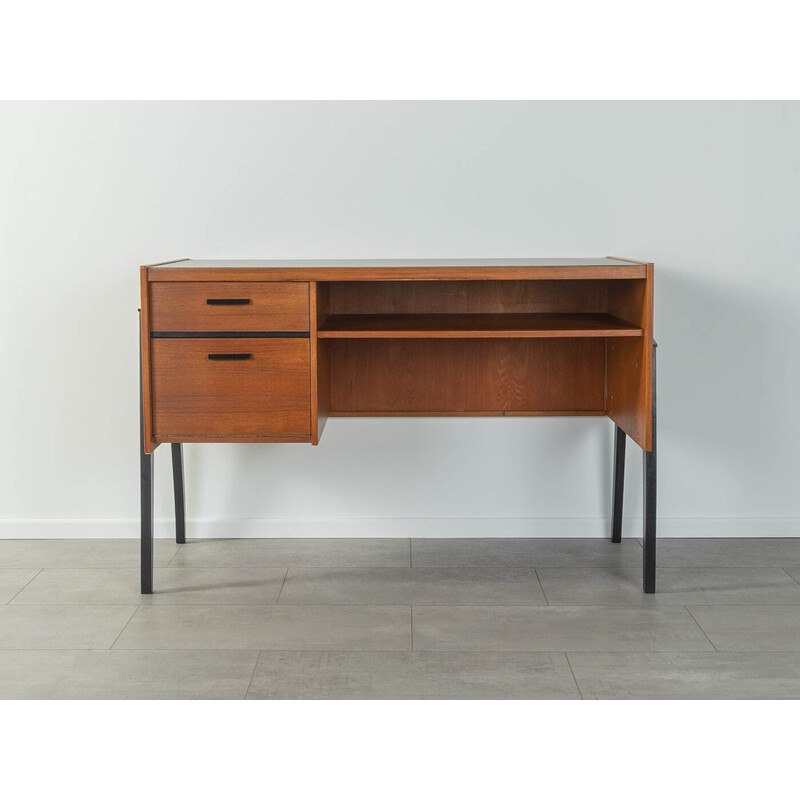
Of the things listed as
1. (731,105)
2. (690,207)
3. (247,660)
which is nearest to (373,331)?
(247,660)

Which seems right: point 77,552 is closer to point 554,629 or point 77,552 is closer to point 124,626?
point 124,626

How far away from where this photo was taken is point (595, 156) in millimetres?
3338

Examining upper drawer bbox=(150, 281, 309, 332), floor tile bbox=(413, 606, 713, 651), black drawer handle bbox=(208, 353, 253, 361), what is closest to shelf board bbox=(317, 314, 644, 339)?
upper drawer bbox=(150, 281, 309, 332)

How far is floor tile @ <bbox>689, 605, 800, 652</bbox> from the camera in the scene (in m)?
2.60

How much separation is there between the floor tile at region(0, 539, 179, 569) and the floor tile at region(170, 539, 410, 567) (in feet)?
0.29

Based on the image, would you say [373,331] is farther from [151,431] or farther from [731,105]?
[731,105]

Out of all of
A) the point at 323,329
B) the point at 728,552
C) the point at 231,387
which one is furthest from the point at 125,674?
the point at 728,552

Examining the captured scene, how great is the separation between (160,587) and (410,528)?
90 centimetres

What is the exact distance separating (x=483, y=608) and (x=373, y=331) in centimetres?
85

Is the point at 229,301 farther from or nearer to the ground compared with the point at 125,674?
farther from the ground

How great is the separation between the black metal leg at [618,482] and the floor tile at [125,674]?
1.45 metres

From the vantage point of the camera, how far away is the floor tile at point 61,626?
104 inches

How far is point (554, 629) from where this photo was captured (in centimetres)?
270

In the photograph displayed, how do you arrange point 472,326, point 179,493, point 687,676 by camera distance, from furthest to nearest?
1. point 179,493
2. point 472,326
3. point 687,676
